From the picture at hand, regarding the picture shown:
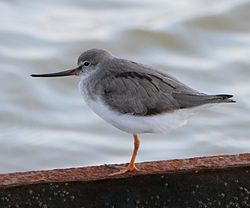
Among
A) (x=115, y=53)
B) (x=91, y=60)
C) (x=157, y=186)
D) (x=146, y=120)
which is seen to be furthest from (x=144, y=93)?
(x=115, y=53)

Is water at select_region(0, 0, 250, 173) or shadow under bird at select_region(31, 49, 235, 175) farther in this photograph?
water at select_region(0, 0, 250, 173)

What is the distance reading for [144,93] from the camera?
203 inches

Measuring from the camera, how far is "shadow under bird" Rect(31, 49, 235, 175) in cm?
510

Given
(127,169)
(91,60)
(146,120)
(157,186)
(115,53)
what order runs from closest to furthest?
(157,186) → (127,169) → (146,120) → (91,60) → (115,53)

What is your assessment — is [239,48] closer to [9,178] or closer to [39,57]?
[39,57]

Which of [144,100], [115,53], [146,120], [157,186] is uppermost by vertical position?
[115,53]

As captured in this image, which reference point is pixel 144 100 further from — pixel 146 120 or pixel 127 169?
pixel 127 169

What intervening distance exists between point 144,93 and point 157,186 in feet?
2.17

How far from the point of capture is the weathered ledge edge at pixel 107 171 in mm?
4613

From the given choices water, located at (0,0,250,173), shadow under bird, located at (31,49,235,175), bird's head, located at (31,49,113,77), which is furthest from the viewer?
water, located at (0,0,250,173)

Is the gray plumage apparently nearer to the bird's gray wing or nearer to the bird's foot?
the bird's gray wing

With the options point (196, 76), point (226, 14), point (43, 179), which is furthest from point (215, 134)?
point (43, 179)

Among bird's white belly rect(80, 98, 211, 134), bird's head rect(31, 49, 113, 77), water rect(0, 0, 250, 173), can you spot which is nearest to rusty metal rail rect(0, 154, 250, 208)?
bird's white belly rect(80, 98, 211, 134)

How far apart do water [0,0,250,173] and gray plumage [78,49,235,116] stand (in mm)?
3139
